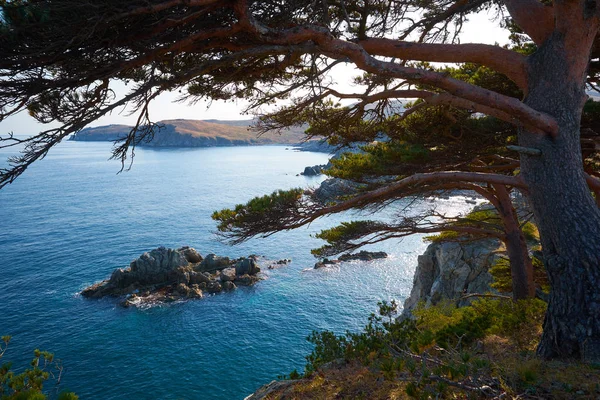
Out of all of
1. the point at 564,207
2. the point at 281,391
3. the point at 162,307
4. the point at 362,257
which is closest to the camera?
the point at 564,207

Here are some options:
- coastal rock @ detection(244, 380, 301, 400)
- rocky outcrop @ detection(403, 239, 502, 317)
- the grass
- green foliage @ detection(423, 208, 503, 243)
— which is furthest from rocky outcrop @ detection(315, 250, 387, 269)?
coastal rock @ detection(244, 380, 301, 400)

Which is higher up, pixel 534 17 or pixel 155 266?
pixel 534 17

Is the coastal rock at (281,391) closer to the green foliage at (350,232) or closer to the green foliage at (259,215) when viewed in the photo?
the green foliage at (259,215)

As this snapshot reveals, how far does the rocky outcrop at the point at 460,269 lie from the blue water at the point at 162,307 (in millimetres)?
8018

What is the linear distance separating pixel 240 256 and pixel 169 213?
17498 mm

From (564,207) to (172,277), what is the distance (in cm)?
3018

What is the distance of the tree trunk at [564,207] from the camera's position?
4.61 metres

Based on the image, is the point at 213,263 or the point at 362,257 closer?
the point at 213,263

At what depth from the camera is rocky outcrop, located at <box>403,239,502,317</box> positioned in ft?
48.8

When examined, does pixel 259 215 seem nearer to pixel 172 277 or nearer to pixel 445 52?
pixel 445 52

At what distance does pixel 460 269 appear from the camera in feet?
51.8

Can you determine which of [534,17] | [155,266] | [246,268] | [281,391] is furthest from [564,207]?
[155,266]

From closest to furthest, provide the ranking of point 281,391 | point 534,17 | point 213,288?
point 534,17
point 281,391
point 213,288

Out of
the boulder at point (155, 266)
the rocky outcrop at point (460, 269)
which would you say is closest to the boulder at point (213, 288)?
the boulder at point (155, 266)
